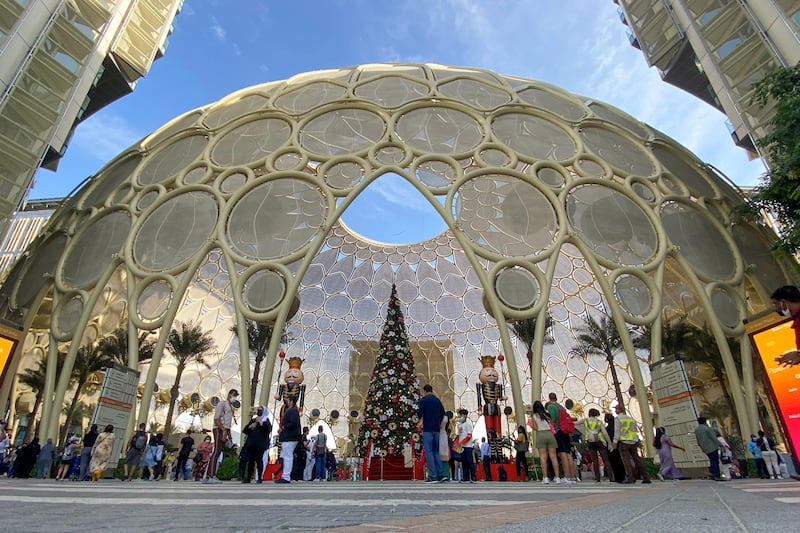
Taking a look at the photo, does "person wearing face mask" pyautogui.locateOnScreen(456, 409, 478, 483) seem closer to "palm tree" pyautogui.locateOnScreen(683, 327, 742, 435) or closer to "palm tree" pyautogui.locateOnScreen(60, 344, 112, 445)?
"palm tree" pyautogui.locateOnScreen(683, 327, 742, 435)

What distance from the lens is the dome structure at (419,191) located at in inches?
664

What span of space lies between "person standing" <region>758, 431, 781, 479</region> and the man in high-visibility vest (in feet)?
23.7

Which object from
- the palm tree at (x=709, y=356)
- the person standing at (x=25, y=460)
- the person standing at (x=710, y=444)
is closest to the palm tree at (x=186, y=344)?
the person standing at (x=25, y=460)

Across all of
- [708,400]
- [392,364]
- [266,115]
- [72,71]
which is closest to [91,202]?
[72,71]

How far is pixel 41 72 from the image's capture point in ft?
67.3

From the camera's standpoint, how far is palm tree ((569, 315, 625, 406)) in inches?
1093

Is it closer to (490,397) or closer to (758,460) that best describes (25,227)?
(490,397)

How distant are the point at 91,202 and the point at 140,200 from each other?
3233 millimetres

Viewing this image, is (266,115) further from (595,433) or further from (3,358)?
(595,433)

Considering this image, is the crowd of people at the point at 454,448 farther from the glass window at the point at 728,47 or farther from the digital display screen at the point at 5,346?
the glass window at the point at 728,47

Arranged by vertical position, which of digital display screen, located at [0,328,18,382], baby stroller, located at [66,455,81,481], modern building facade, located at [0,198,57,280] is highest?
modern building facade, located at [0,198,57,280]

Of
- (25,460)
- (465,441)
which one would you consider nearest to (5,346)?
(25,460)

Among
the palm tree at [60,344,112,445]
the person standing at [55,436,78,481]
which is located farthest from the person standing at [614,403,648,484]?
the palm tree at [60,344,112,445]

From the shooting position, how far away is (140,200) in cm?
1912
